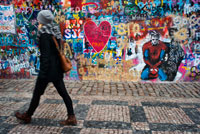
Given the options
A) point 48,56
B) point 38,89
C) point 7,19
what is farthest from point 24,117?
point 7,19

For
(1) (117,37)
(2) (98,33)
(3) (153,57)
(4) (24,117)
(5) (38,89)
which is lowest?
(4) (24,117)


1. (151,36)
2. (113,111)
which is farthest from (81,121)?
(151,36)

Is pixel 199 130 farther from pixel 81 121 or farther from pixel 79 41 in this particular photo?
pixel 79 41

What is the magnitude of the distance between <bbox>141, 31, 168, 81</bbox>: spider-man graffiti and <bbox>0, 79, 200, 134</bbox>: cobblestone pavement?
319 mm

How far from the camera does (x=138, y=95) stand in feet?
18.8

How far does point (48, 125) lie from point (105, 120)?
1148mm

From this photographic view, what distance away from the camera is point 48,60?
11.9 feet

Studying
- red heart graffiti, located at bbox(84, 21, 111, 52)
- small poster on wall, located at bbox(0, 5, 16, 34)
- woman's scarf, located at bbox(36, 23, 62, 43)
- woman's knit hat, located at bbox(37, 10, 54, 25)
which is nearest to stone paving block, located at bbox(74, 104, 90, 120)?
woman's scarf, located at bbox(36, 23, 62, 43)

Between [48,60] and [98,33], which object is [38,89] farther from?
[98,33]

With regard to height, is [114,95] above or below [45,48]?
below

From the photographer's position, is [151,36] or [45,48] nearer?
[45,48]

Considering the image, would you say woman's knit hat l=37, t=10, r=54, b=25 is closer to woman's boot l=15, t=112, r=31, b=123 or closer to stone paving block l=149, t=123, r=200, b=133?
woman's boot l=15, t=112, r=31, b=123

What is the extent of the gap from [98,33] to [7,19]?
10.4ft

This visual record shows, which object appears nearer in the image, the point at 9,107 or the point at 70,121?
the point at 70,121
